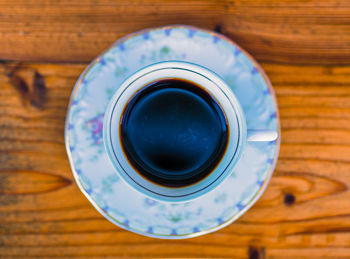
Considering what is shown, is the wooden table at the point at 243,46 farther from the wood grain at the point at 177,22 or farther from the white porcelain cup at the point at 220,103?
the white porcelain cup at the point at 220,103

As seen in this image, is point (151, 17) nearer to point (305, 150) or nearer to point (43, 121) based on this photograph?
point (43, 121)

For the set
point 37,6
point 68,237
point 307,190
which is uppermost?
point 37,6

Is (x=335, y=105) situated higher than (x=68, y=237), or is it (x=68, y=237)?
(x=335, y=105)

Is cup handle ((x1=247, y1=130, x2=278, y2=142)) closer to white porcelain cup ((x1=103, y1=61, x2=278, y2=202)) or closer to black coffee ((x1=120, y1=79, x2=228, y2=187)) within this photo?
white porcelain cup ((x1=103, y1=61, x2=278, y2=202))

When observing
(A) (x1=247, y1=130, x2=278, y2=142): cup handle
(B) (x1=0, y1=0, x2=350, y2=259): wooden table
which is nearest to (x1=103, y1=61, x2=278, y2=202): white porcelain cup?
(A) (x1=247, y1=130, x2=278, y2=142): cup handle

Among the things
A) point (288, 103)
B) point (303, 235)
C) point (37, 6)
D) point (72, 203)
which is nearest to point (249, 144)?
point (288, 103)
